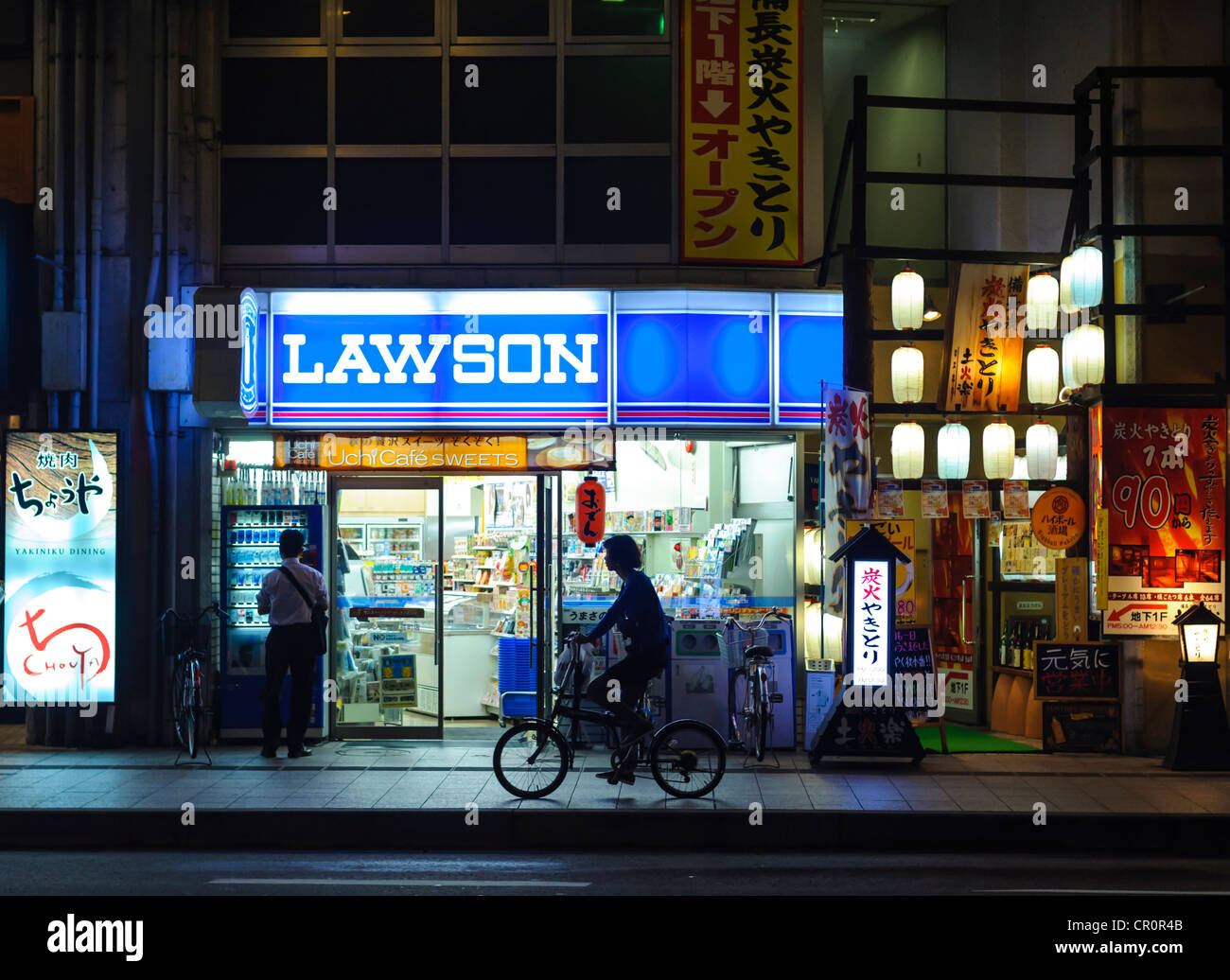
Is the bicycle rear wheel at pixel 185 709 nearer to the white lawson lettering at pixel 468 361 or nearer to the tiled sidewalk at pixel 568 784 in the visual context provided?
the tiled sidewalk at pixel 568 784

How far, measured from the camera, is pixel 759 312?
1227 centimetres

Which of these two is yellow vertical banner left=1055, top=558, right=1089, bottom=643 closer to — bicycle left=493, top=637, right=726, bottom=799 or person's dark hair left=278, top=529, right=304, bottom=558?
bicycle left=493, top=637, right=726, bottom=799

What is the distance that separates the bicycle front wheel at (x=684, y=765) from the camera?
9.78 meters

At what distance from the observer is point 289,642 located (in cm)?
1148

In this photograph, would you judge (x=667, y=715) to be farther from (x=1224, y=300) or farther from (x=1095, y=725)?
(x=1224, y=300)

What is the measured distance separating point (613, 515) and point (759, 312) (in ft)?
8.70

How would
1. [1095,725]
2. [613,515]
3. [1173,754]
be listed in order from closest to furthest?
[1173,754] < [1095,725] < [613,515]

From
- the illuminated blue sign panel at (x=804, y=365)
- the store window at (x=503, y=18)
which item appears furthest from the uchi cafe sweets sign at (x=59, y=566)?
the illuminated blue sign panel at (x=804, y=365)

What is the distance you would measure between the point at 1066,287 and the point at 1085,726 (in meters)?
4.42

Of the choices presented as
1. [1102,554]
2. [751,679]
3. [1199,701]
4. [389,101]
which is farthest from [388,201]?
[1199,701]

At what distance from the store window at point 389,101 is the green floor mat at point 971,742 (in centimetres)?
832

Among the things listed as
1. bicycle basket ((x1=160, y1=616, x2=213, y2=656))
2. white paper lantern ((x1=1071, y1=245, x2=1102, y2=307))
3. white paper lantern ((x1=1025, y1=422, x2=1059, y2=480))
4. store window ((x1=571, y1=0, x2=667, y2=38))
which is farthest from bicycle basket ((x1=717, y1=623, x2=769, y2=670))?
store window ((x1=571, y1=0, x2=667, y2=38))

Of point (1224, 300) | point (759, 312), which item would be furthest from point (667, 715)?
point (1224, 300)

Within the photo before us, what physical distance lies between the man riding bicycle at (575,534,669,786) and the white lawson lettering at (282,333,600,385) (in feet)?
8.58
